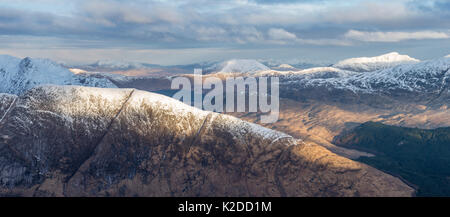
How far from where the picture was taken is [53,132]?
170625 millimetres

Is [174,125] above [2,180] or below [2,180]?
above

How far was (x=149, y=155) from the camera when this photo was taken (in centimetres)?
17225

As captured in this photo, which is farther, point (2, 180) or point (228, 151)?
point (228, 151)

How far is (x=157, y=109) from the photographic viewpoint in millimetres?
186625

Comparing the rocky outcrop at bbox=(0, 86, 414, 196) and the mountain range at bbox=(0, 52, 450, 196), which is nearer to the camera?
the rocky outcrop at bbox=(0, 86, 414, 196)

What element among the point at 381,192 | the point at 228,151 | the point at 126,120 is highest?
the point at 126,120

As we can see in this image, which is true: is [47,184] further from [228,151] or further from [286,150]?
[286,150]

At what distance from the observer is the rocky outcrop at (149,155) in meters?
159

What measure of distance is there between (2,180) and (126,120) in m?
→ 54.8

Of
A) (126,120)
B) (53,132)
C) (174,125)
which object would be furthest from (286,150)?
(53,132)

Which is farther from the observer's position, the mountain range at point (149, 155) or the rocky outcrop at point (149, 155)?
the mountain range at point (149, 155)

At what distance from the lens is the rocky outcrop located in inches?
6260

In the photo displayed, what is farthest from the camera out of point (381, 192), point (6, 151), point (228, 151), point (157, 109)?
point (157, 109)

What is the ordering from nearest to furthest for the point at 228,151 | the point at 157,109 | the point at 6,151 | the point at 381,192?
the point at 381,192
the point at 6,151
the point at 228,151
the point at 157,109
